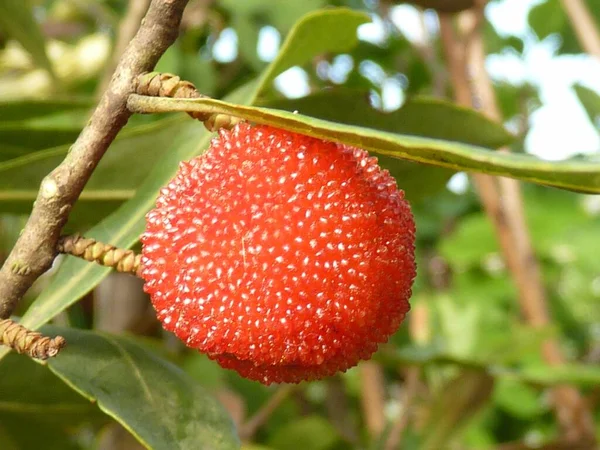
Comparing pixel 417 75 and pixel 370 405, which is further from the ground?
pixel 417 75

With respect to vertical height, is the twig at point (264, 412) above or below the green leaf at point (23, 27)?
below

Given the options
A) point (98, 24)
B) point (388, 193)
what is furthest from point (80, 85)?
point (388, 193)

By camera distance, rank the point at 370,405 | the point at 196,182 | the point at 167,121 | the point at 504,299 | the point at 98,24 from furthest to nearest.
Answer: the point at 504,299 < the point at 98,24 < the point at 370,405 < the point at 167,121 < the point at 196,182

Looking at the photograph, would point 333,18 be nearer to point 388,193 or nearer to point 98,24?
point 388,193

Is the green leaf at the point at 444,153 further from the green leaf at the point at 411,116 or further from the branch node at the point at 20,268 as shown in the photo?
the green leaf at the point at 411,116

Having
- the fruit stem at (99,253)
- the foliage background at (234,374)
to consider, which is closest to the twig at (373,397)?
the foliage background at (234,374)

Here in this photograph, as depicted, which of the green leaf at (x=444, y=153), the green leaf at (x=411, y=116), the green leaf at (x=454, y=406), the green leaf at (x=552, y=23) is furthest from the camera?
the green leaf at (x=552, y=23)

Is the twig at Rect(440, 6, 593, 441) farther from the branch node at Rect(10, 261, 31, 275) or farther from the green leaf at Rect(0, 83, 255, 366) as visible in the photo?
the branch node at Rect(10, 261, 31, 275)

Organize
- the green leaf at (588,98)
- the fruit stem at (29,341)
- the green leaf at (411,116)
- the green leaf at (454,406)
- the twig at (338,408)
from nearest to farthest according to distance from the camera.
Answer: the fruit stem at (29,341) < the green leaf at (411,116) < the green leaf at (588,98) < the green leaf at (454,406) < the twig at (338,408)
